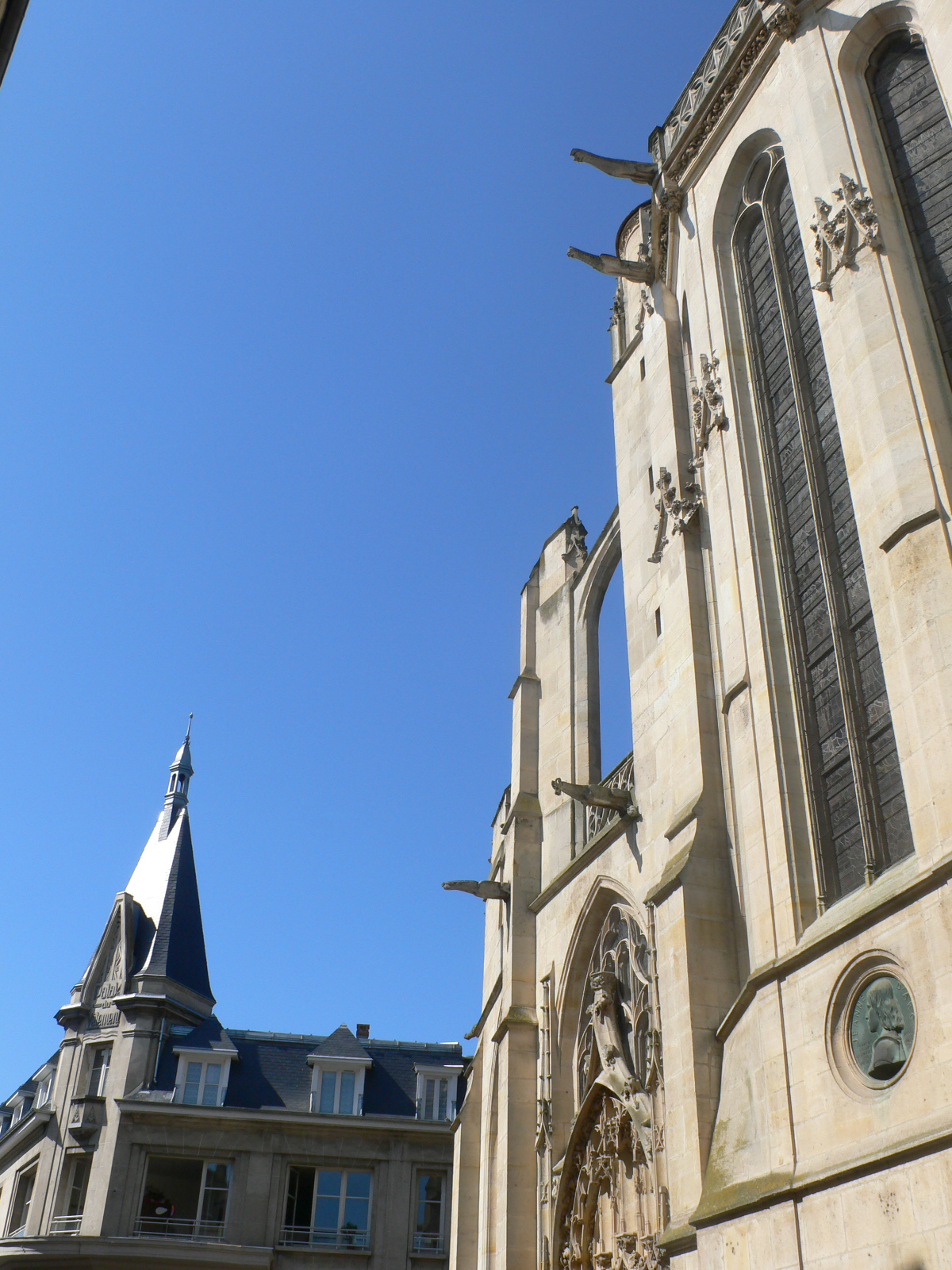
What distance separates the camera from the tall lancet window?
10414 mm

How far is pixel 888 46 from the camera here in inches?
525

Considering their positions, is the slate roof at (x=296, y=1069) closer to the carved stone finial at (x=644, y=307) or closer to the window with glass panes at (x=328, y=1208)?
the window with glass panes at (x=328, y=1208)

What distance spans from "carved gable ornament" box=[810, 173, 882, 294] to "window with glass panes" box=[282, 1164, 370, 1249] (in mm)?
24153

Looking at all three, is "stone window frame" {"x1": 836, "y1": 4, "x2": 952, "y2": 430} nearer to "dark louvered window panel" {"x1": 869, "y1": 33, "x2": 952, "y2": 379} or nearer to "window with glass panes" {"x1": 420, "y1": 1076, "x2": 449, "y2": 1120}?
"dark louvered window panel" {"x1": 869, "y1": 33, "x2": 952, "y2": 379}

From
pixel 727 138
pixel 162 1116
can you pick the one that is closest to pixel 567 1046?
pixel 727 138

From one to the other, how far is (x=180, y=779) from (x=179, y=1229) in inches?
826

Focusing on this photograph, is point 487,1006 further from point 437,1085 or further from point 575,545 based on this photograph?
point 437,1085

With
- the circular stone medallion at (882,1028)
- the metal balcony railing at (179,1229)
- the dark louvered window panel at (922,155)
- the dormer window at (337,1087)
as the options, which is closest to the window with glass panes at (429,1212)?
the dormer window at (337,1087)

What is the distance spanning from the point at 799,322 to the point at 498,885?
413 inches

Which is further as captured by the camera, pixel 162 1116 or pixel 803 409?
pixel 162 1116

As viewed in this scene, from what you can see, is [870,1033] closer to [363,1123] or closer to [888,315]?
[888,315]

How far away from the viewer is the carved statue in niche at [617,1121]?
12.2 meters

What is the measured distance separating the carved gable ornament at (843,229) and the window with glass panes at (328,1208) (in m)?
24.2

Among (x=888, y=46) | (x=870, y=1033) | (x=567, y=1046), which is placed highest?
(x=888, y=46)
